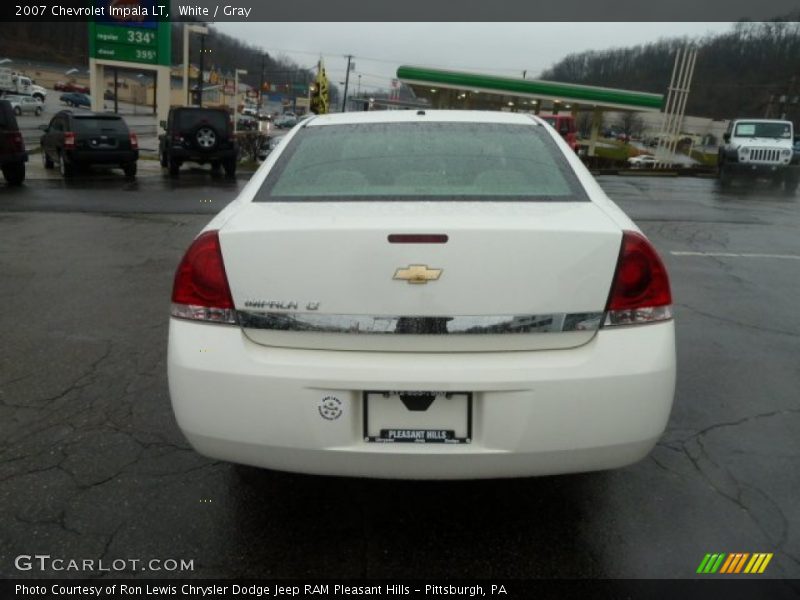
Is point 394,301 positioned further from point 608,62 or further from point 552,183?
point 608,62

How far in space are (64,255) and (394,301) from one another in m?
6.17

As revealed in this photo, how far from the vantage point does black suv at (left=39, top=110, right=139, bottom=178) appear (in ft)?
51.9

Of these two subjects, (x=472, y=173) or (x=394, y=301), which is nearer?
(x=394, y=301)

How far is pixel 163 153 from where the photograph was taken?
1944 centimetres

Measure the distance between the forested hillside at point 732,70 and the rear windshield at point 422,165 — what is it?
70985mm

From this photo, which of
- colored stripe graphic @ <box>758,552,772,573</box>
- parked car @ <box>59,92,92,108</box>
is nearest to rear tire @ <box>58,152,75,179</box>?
colored stripe graphic @ <box>758,552,772,573</box>

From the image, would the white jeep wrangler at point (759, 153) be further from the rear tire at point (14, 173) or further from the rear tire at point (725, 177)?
the rear tire at point (14, 173)

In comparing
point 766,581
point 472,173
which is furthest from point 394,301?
point 766,581

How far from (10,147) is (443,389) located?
1390cm

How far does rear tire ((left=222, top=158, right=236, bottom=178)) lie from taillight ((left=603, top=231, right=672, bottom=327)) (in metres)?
17.0

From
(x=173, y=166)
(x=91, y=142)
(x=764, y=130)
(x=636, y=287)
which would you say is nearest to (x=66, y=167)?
(x=91, y=142)

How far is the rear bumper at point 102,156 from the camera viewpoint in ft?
51.8

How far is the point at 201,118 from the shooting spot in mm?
17750

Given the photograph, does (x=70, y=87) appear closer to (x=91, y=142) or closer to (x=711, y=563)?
(x=91, y=142)
